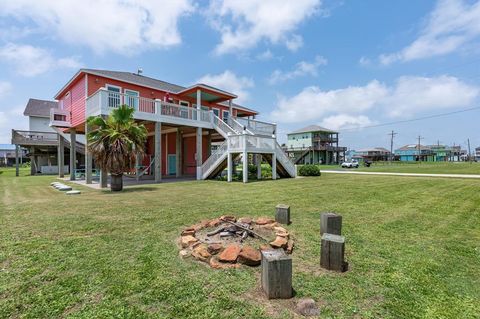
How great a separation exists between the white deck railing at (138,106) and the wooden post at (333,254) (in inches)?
511

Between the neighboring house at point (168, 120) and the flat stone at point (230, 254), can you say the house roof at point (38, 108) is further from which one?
the flat stone at point (230, 254)

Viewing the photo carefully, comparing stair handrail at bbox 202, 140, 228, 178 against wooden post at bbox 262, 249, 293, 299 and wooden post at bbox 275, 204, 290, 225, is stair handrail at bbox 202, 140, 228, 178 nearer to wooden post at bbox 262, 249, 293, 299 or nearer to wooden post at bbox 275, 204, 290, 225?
wooden post at bbox 275, 204, 290, 225

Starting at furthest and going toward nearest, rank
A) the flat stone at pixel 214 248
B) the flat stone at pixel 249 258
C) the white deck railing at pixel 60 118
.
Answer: the white deck railing at pixel 60 118 < the flat stone at pixel 214 248 < the flat stone at pixel 249 258

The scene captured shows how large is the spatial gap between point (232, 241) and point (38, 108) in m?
37.1

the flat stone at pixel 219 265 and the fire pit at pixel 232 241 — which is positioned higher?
the fire pit at pixel 232 241

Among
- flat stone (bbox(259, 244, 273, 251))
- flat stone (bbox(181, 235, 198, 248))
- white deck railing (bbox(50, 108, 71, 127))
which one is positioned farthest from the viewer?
white deck railing (bbox(50, 108, 71, 127))

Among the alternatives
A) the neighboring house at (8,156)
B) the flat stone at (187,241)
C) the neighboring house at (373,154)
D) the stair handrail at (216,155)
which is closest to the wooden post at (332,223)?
the flat stone at (187,241)

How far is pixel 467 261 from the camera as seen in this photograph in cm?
389

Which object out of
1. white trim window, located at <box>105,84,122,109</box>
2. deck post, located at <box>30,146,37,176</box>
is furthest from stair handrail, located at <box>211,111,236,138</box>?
deck post, located at <box>30,146,37,176</box>

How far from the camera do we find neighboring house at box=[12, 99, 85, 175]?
23164mm

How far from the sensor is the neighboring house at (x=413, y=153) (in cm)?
8984

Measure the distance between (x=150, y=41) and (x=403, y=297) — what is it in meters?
14.8

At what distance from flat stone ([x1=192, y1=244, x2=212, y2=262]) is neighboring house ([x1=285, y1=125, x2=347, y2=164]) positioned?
182 ft

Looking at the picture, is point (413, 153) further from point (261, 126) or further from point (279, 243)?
point (279, 243)
